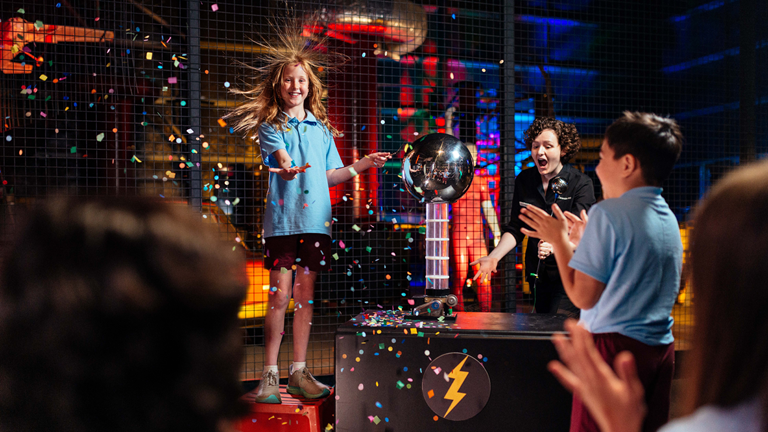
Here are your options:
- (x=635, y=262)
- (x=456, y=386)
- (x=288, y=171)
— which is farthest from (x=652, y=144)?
(x=288, y=171)

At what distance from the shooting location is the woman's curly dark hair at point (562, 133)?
2445 mm

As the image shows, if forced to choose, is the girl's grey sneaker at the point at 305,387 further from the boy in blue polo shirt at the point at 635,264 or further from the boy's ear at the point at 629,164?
the boy's ear at the point at 629,164

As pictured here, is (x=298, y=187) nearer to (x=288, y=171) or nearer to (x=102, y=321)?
(x=288, y=171)

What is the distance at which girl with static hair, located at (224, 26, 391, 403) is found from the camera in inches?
89.7

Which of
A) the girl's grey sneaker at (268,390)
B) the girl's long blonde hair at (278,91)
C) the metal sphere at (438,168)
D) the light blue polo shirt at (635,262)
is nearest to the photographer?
the light blue polo shirt at (635,262)

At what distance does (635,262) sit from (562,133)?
1.35m

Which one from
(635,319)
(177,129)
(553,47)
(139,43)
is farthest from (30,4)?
(553,47)

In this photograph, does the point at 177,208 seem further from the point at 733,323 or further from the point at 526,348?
the point at 526,348

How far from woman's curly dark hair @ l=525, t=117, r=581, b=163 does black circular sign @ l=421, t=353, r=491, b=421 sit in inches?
49.4

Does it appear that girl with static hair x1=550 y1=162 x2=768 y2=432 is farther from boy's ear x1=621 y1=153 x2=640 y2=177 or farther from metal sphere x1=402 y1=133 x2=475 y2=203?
metal sphere x1=402 y1=133 x2=475 y2=203

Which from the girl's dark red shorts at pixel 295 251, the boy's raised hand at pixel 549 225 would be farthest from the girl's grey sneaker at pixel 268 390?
the boy's raised hand at pixel 549 225

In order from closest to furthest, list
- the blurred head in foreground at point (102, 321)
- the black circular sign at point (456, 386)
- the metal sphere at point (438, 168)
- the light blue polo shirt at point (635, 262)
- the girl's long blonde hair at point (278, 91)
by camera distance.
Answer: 1. the blurred head in foreground at point (102, 321)
2. the light blue polo shirt at point (635, 262)
3. the black circular sign at point (456, 386)
4. the metal sphere at point (438, 168)
5. the girl's long blonde hair at point (278, 91)

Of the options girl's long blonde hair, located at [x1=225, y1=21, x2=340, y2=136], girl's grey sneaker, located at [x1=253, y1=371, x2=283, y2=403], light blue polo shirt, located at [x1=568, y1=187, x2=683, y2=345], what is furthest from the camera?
girl's long blonde hair, located at [x1=225, y1=21, x2=340, y2=136]

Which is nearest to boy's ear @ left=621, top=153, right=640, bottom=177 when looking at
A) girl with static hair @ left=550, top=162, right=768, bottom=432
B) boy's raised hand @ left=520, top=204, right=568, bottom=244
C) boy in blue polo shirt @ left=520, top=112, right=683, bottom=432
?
boy in blue polo shirt @ left=520, top=112, right=683, bottom=432
